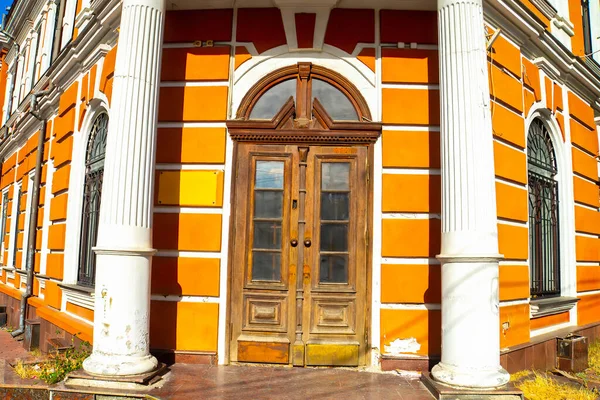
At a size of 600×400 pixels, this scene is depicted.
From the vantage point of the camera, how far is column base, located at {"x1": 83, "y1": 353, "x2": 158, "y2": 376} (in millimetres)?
4949

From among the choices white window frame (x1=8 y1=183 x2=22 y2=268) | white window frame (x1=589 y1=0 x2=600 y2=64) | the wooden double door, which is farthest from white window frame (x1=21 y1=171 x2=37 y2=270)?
white window frame (x1=589 y1=0 x2=600 y2=64)

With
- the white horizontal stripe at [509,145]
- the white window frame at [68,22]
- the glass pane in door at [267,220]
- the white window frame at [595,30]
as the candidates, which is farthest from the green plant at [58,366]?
the white window frame at [595,30]

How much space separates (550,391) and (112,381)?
4.73 metres

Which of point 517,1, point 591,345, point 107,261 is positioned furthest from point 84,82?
point 591,345

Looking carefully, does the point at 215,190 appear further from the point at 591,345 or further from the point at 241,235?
the point at 591,345

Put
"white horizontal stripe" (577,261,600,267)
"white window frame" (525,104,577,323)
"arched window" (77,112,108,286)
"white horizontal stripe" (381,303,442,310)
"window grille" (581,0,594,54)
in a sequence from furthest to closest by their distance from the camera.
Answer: "window grille" (581,0,594,54), "white horizontal stripe" (577,261,600,267), "white window frame" (525,104,577,323), "arched window" (77,112,108,286), "white horizontal stripe" (381,303,442,310)

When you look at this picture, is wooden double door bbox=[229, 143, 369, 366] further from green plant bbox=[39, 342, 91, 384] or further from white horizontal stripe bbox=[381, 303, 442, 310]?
green plant bbox=[39, 342, 91, 384]

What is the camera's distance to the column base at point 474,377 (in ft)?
15.5

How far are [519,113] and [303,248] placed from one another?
12.0 ft

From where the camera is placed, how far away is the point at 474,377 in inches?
187

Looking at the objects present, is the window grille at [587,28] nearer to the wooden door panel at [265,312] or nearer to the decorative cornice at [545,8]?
the decorative cornice at [545,8]

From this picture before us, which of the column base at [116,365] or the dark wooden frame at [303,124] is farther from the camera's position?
the dark wooden frame at [303,124]

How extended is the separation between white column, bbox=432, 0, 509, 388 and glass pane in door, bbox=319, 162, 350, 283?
1236 mm

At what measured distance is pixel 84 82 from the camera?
8344 mm
